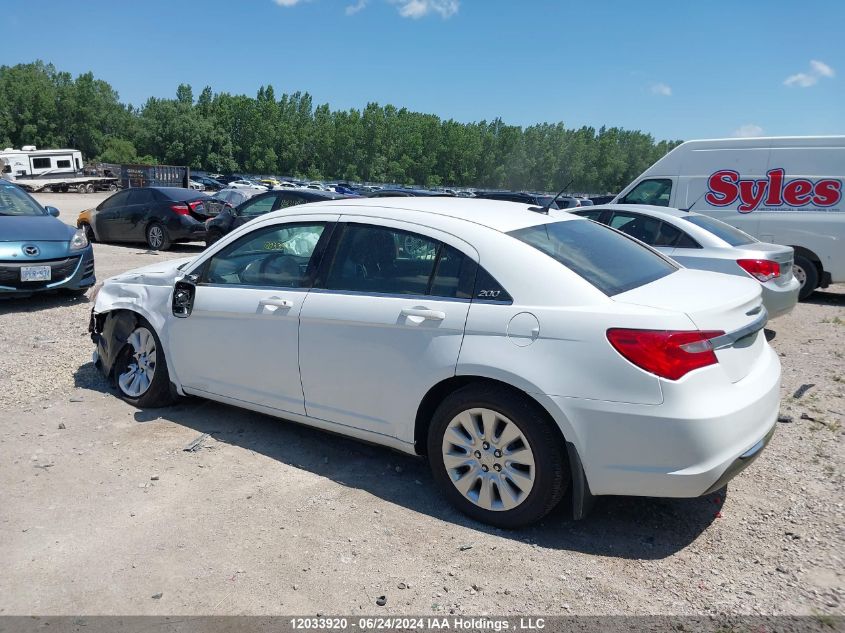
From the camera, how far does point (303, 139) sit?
99.1 m

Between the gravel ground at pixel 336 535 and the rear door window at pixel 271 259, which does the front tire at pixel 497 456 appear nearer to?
the gravel ground at pixel 336 535

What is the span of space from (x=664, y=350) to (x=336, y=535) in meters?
1.84

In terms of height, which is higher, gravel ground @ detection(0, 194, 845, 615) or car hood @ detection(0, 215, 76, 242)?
car hood @ detection(0, 215, 76, 242)

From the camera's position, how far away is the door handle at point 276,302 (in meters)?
3.99

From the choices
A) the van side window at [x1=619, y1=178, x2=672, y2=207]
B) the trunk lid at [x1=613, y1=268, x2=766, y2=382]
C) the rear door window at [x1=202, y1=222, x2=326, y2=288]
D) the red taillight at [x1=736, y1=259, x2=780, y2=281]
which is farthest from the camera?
the van side window at [x1=619, y1=178, x2=672, y2=207]

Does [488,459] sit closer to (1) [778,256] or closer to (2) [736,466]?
(2) [736,466]

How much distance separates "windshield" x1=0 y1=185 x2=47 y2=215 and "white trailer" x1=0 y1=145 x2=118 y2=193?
44.5 m

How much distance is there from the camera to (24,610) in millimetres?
2738

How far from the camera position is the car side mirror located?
178 inches

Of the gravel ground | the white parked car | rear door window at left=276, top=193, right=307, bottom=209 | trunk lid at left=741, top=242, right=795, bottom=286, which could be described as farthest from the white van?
the white parked car

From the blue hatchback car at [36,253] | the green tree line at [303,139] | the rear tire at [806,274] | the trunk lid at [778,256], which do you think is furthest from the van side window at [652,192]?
the green tree line at [303,139]

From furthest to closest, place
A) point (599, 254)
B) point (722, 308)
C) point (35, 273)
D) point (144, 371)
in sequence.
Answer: point (35, 273) < point (144, 371) < point (599, 254) < point (722, 308)

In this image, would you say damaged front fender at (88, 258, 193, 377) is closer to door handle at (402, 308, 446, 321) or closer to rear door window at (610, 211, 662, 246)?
door handle at (402, 308, 446, 321)

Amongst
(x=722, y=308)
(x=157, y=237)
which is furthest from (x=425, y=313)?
(x=157, y=237)
